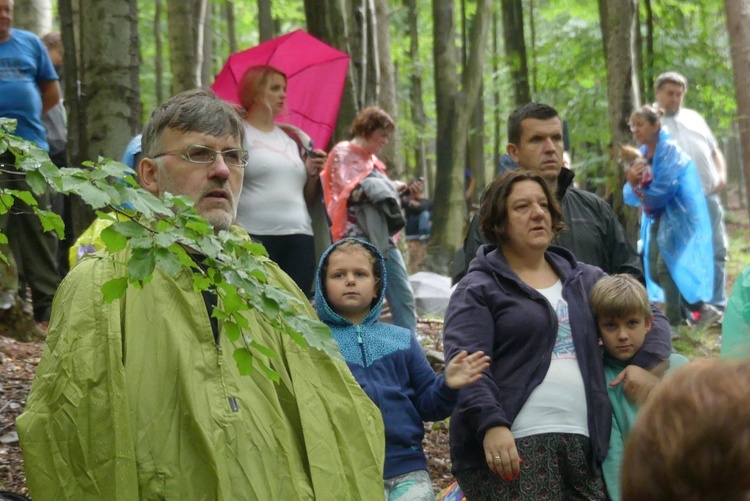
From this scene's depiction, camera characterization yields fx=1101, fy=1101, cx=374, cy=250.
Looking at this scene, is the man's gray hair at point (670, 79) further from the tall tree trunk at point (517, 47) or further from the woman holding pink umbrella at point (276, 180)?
the tall tree trunk at point (517, 47)

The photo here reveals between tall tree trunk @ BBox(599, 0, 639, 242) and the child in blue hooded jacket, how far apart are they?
617 centimetres

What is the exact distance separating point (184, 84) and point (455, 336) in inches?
409

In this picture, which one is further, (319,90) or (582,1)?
(582,1)

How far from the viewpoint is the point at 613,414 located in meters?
4.49

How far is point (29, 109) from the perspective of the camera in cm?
846

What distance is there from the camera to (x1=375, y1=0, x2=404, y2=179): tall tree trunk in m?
14.8

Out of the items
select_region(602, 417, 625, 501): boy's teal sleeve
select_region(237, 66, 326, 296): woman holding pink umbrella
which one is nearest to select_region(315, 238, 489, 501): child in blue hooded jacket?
select_region(602, 417, 625, 501): boy's teal sleeve

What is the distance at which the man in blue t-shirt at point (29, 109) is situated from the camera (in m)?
8.35

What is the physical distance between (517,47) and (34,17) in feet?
29.3

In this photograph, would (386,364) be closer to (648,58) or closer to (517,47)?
(648,58)

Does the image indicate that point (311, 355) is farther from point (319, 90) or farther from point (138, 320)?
point (319, 90)

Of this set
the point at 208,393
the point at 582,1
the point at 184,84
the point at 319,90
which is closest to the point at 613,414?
the point at 208,393

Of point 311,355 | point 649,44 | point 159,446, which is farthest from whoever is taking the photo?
point 649,44

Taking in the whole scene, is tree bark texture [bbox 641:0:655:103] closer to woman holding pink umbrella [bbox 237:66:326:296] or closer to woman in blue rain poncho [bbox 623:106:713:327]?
woman in blue rain poncho [bbox 623:106:713:327]
